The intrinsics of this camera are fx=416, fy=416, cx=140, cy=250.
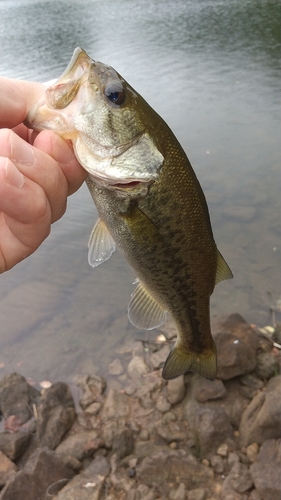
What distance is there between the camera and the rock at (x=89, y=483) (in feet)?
11.5

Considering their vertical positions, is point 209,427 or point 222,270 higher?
point 222,270

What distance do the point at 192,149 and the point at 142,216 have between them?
7632mm

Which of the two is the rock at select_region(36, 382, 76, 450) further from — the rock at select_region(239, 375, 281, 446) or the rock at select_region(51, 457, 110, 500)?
the rock at select_region(239, 375, 281, 446)

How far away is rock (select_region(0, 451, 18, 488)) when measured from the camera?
3851mm

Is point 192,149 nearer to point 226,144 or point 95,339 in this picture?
point 226,144

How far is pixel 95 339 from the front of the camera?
5812 millimetres

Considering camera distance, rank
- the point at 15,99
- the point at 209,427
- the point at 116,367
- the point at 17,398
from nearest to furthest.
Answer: the point at 15,99
the point at 209,427
the point at 17,398
the point at 116,367

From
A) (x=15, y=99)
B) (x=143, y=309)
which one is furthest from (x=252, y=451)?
(x=15, y=99)

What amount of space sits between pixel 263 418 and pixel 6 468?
246 centimetres

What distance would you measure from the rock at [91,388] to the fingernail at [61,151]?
3431mm

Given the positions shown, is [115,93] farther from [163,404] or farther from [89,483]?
[163,404]

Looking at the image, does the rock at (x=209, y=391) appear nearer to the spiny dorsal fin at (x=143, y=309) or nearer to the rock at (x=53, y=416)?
the rock at (x=53, y=416)

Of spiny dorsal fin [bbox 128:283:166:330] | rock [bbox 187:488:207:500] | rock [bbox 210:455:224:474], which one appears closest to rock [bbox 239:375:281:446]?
rock [bbox 210:455:224:474]

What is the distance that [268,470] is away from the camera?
343 cm
